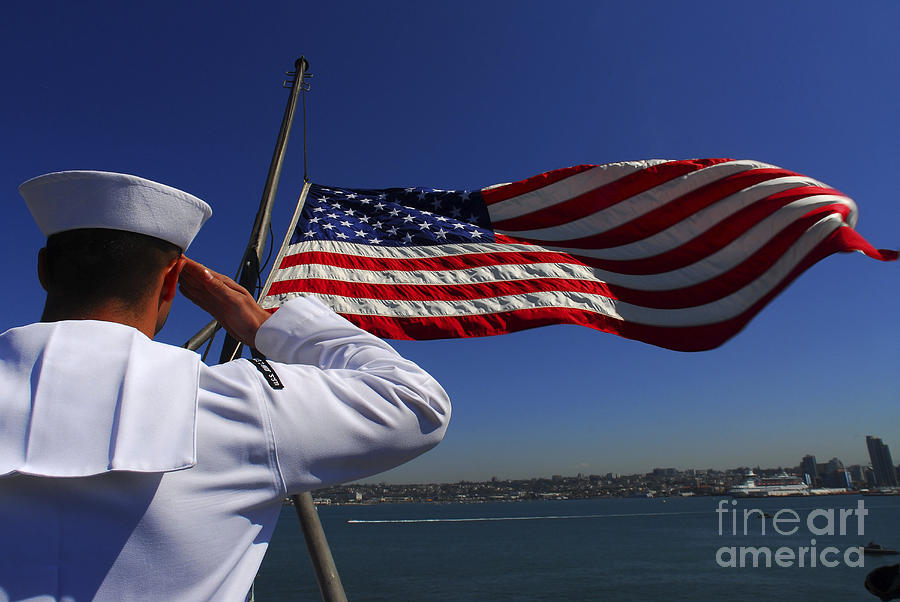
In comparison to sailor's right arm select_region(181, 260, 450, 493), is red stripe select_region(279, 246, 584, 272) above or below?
above

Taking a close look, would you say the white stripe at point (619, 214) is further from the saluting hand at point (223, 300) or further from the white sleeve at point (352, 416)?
the white sleeve at point (352, 416)

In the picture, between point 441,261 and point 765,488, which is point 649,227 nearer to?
point 441,261

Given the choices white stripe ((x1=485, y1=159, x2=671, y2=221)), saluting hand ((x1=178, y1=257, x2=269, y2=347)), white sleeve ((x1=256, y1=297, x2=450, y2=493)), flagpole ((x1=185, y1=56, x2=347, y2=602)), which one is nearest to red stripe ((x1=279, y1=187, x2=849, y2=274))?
white stripe ((x1=485, y1=159, x2=671, y2=221))

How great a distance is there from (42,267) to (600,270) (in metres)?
4.26

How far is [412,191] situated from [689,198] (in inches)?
91.0

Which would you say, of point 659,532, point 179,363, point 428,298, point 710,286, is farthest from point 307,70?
point 659,532

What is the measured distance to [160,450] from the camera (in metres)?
0.71

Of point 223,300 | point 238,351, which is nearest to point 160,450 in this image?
point 223,300

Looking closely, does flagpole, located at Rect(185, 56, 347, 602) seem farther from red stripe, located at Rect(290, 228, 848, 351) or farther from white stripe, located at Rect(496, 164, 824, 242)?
white stripe, located at Rect(496, 164, 824, 242)

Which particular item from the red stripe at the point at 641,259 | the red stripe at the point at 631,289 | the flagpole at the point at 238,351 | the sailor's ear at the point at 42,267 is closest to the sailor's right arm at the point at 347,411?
the sailor's ear at the point at 42,267

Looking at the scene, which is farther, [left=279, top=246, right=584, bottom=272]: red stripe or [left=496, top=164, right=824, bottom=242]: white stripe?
[left=496, top=164, right=824, bottom=242]: white stripe

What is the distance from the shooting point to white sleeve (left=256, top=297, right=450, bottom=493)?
86cm

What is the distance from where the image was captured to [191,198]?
1072 mm

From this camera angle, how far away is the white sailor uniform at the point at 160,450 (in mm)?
686
